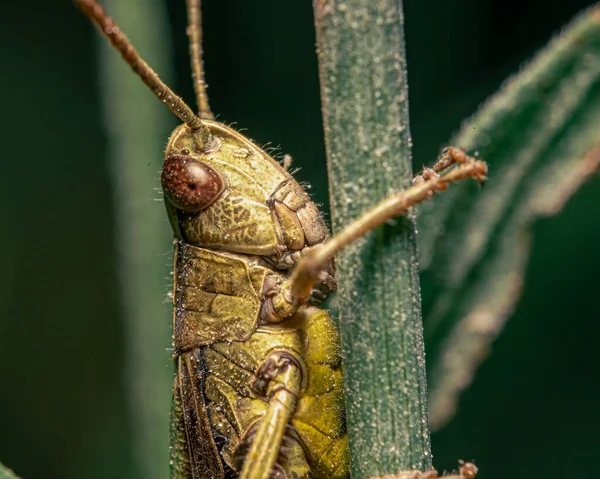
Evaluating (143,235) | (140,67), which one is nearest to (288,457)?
(143,235)

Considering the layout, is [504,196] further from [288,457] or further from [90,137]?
[90,137]

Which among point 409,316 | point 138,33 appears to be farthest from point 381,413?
point 138,33

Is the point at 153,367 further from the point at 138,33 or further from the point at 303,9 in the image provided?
the point at 303,9

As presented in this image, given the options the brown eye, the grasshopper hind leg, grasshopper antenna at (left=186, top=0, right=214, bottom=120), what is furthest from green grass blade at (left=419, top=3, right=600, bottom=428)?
grasshopper antenna at (left=186, top=0, right=214, bottom=120)

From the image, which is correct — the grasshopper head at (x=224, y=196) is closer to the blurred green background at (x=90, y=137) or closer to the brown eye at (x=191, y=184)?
the brown eye at (x=191, y=184)

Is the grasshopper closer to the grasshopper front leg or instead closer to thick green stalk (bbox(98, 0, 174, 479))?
the grasshopper front leg
